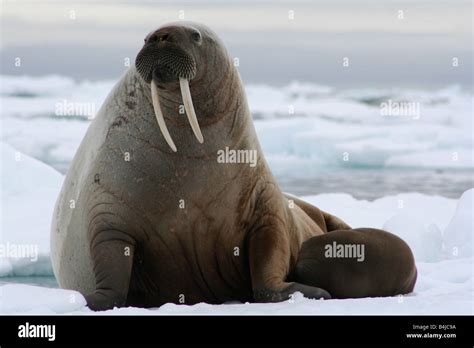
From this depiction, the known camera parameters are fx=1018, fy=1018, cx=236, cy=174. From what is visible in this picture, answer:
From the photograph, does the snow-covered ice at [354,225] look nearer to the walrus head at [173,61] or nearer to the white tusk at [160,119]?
the white tusk at [160,119]

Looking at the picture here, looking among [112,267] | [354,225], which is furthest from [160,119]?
[354,225]

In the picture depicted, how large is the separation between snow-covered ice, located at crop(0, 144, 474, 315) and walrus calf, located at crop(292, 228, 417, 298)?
206mm

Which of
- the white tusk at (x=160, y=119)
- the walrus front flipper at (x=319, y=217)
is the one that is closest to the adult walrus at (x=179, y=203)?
the white tusk at (x=160, y=119)

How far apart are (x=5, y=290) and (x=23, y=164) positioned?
6044 mm

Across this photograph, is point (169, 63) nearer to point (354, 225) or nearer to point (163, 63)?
point (163, 63)

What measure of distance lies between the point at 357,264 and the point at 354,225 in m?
4.05

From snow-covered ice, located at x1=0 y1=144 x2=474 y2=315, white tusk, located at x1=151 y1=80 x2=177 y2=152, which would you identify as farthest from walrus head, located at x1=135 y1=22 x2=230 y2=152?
snow-covered ice, located at x1=0 y1=144 x2=474 y2=315

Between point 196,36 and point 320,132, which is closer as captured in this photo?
point 196,36

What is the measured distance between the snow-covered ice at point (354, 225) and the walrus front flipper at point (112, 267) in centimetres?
22

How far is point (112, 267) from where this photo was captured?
21.6ft

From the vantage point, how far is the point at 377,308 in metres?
6.19

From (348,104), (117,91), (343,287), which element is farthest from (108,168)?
(348,104)

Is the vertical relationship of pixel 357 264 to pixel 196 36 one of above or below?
below

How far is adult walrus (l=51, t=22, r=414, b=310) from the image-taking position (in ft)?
21.8
